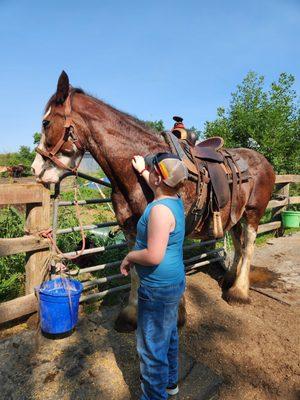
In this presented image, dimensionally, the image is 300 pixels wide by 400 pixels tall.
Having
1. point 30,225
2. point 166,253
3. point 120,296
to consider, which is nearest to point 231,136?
point 120,296

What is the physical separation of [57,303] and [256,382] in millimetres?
1820

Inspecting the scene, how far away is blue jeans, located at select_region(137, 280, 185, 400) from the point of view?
6.27 ft

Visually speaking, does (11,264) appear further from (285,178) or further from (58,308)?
(285,178)

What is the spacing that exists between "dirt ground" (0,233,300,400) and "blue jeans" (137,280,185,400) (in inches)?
19.7

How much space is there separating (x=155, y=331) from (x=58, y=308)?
1.24m

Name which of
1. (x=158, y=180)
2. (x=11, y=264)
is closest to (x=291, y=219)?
(x=11, y=264)

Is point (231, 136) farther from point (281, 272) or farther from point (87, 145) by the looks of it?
point (87, 145)

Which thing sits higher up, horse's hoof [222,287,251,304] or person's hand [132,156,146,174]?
person's hand [132,156,146,174]

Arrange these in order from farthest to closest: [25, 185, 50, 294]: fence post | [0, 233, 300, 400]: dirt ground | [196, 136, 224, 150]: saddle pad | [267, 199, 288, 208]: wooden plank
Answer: [267, 199, 288, 208]: wooden plank, [196, 136, 224, 150]: saddle pad, [25, 185, 50, 294]: fence post, [0, 233, 300, 400]: dirt ground

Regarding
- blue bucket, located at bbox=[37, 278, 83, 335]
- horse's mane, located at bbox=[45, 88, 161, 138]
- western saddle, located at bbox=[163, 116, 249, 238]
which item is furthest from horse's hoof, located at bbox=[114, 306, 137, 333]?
horse's mane, located at bbox=[45, 88, 161, 138]

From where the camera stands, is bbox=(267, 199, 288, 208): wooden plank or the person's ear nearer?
the person's ear

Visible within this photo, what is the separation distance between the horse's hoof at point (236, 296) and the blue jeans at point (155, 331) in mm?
2260

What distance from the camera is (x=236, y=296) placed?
4.04m

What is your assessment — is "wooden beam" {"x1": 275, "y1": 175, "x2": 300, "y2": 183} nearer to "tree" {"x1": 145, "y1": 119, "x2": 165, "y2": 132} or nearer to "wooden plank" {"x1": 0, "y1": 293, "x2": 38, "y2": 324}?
"tree" {"x1": 145, "y1": 119, "x2": 165, "y2": 132}
